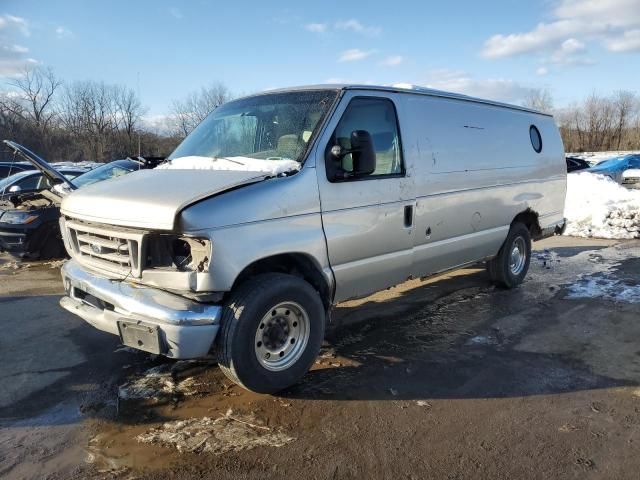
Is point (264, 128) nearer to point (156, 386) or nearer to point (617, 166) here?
point (156, 386)

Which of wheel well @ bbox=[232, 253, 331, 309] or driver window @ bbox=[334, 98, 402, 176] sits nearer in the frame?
wheel well @ bbox=[232, 253, 331, 309]

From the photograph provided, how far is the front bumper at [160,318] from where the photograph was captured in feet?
11.0

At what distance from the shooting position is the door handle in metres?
4.79

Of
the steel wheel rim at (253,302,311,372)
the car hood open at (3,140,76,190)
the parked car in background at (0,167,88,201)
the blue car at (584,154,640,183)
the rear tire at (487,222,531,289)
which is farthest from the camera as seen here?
the blue car at (584,154,640,183)

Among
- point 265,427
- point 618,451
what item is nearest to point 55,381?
point 265,427

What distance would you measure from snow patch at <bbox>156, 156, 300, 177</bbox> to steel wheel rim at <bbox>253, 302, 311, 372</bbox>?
102 centimetres

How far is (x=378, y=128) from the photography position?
466 cm

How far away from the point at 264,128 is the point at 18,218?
21.3ft

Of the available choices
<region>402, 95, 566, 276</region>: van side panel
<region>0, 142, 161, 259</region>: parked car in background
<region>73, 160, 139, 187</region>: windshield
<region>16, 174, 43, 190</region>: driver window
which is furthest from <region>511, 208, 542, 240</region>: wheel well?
<region>16, 174, 43, 190</region>: driver window

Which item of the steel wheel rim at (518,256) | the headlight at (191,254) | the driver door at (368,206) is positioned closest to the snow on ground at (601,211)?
the steel wheel rim at (518,256)

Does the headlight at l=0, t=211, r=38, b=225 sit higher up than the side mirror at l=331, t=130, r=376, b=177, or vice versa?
the side mirror at l=331, t=130, r=376, b=177

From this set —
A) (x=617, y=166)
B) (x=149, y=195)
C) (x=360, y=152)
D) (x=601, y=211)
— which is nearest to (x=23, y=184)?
(x=149, y=195)

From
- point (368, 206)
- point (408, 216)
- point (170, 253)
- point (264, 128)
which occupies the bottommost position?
A: point (170, 253)

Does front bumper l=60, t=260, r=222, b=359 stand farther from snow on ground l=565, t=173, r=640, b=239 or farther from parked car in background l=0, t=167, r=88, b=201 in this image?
snow on ground l=565, t=173, r=640, b=239
